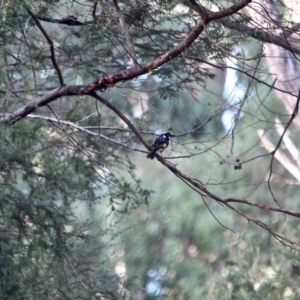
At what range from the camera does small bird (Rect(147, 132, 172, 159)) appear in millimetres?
5716

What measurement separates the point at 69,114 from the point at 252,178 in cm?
646

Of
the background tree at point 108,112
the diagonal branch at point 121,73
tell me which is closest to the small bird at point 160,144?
the background tree at point 108,112

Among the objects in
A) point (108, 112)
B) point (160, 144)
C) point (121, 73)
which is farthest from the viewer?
point (108, 112)

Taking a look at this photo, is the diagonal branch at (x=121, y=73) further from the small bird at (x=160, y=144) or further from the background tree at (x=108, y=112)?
the small bird at (x=160, y=144)

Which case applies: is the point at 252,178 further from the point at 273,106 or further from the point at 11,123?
the point at 11,123

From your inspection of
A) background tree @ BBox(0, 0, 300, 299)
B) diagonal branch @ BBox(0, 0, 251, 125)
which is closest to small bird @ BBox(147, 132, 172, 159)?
background tree @ BBox(0, 0, 300, 299)

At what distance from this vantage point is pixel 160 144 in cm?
611

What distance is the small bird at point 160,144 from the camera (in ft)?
18.8

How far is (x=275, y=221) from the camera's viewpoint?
1334 centimetres

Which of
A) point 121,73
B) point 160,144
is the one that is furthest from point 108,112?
point 121,73

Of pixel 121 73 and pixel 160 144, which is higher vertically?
pixel 160 144

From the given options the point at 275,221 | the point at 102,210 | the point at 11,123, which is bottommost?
the point at 11,123

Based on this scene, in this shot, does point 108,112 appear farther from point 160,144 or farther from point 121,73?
Result: point 121,73

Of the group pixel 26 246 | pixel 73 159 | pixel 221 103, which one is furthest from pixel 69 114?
pixel 221 103
